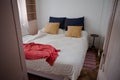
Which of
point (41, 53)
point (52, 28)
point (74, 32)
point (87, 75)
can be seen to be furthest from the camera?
point (52, 28)

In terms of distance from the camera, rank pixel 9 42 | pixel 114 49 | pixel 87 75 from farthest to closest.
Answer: pixel 87 75, pixel 114 49, pixel 9 42

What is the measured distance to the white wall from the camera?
10.2ft

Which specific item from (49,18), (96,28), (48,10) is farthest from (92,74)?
(48,10)

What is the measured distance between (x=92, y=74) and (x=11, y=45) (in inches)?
78.2

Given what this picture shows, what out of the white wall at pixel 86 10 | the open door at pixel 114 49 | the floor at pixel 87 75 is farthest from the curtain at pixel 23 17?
the open door at pixel 114 49

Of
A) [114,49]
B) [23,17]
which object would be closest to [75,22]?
[23,17]

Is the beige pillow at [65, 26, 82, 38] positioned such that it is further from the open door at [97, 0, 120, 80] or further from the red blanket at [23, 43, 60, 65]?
the open door at [97, 0, 120, 80]

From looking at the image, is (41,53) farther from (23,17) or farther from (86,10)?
(86,10)

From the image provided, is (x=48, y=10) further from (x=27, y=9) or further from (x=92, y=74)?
(x=92, y=74)

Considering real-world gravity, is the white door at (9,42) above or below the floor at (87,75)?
above

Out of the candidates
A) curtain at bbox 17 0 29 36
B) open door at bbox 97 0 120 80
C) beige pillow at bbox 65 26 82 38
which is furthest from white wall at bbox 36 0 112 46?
open door at bbox 97 0 120 80

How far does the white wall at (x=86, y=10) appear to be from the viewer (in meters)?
3.11

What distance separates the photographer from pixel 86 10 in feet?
10.8

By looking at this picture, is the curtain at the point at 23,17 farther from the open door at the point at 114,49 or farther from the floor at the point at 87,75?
the open door at the point at 114,49
